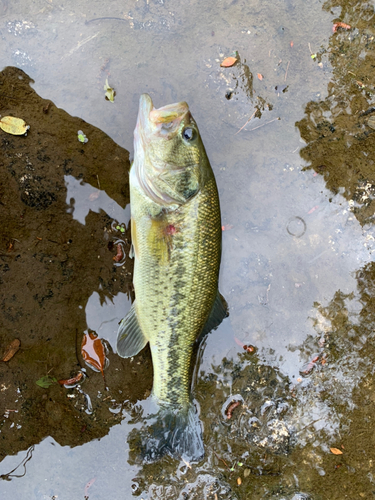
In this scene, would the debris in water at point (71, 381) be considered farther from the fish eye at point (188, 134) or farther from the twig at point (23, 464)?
the fish eye at point (188, 134)

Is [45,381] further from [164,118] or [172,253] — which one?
[164,118]

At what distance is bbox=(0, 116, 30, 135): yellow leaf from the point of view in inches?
139

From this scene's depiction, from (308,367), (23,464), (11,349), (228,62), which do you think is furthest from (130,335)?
(228,62)

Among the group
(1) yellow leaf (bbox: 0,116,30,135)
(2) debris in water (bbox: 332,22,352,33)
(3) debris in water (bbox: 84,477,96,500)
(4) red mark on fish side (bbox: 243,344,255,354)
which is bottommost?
(3) debris in water (bbox: 84,477,96,500)

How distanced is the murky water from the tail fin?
181 mm

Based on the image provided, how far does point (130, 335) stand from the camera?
135 inches

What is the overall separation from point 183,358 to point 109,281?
117 cm

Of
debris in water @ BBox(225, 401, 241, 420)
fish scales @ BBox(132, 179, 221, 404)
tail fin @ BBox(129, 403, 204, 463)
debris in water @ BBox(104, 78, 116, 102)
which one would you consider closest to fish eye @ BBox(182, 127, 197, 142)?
fish scales @ BBox(132, 179, 221, 404)

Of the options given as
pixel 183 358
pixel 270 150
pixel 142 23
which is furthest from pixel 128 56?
pixel 183 358

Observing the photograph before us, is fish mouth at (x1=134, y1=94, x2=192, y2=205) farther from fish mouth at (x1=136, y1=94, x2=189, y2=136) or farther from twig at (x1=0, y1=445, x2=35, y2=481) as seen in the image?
twig at (x1=0, y1=445, x2=35, y2=481)

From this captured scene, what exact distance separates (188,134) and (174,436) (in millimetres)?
3084

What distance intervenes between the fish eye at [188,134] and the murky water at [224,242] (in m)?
0.76

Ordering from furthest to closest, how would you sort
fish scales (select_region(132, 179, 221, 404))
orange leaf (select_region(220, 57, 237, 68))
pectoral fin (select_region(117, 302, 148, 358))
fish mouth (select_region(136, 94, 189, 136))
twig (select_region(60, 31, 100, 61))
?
1. orange leaf (select_region(220, 57, 237, 68))
2. twig (select_region(60, 31, 100, 61))
3. pectoral fin (select_region(117, 302, 148, 358))
4. fish scales (select_region(132, 179, 221, 404))
5. fish mouth (select_region(136, 94, 189, 136))

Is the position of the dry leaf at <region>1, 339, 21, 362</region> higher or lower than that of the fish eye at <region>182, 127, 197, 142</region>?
lower
